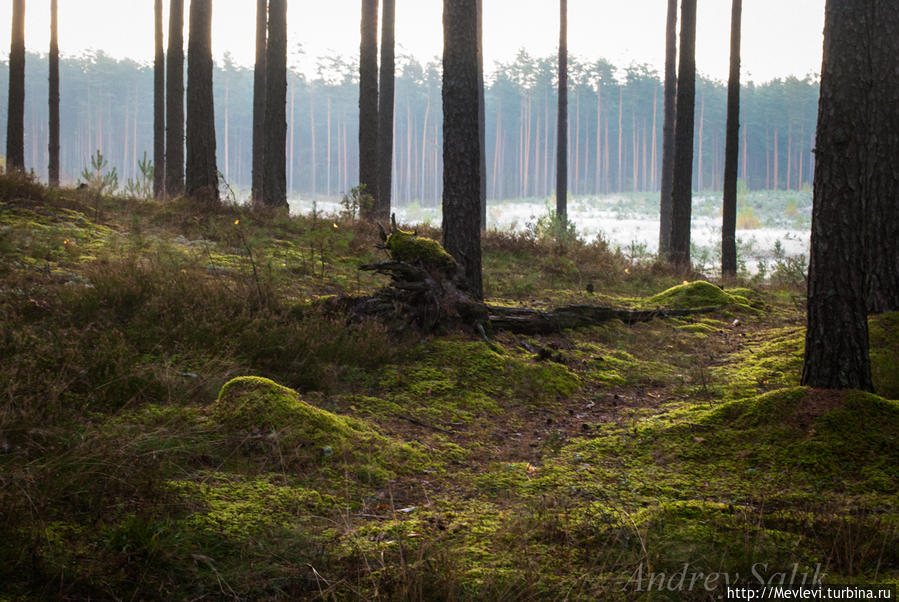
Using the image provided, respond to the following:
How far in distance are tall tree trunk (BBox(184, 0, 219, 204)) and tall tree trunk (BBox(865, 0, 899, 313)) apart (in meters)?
10.9

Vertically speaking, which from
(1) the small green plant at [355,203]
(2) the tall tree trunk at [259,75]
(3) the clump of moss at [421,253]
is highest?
(2) the tall tree trunk at [259,75]

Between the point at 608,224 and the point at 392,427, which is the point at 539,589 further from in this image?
the point at 608,224

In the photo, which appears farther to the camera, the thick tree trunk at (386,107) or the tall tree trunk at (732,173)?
the thick tree trunk at (386,107)

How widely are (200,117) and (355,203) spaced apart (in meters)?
3.57

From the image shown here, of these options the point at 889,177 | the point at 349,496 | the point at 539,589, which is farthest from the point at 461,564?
the point at 889,177

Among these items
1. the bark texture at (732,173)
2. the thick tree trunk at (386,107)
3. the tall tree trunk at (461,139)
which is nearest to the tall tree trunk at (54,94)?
the thick tree trunk at (386,107)

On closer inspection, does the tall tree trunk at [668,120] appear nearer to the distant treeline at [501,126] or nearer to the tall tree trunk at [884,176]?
the tall tree trunk at [884,176]

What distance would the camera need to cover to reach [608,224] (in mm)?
45656

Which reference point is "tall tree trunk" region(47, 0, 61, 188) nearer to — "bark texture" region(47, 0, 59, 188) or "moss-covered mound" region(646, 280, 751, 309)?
"bark texture" region(47, 0, 59, 188)

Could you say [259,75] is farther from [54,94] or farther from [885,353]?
[885,353]

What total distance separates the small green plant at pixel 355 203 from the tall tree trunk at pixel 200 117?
8.46 ft

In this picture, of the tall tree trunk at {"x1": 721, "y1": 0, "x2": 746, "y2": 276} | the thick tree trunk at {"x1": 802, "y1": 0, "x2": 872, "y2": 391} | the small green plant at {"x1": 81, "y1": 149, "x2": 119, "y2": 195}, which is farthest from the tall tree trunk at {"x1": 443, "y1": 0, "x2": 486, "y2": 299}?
the tall tree trunk at {"x1": 721, "y1": 0, "x2": 746, "y2": 276}

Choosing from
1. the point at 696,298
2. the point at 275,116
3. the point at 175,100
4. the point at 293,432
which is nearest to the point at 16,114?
the point at 175,100

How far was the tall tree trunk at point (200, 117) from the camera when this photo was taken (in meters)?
12.5
